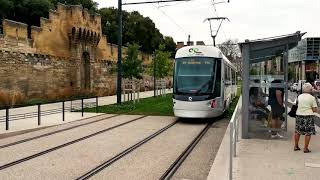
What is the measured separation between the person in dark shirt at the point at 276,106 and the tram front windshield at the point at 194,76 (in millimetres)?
4974

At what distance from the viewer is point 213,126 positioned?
16984mm

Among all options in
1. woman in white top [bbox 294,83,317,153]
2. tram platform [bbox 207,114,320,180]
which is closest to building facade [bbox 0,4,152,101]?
tram platform [bbox 207,114,320,180]

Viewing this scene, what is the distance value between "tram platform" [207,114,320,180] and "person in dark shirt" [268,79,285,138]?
54 cm

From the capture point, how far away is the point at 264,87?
12.8 meters

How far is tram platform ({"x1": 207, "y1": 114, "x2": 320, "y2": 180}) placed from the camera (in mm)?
7703

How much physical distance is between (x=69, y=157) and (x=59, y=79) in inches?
931

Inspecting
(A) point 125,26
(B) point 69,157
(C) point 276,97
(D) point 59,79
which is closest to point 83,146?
(B) point 69,157

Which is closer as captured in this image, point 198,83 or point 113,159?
point 113,159

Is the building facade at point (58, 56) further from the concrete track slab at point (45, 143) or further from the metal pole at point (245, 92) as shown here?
the metal pole at point (245, 92)

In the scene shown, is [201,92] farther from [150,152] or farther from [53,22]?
[53,22]

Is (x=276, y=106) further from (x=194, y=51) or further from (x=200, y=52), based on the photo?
(x=194, y=51)

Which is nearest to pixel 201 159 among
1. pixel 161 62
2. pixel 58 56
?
pixel 58 56

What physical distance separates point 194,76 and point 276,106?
559cm

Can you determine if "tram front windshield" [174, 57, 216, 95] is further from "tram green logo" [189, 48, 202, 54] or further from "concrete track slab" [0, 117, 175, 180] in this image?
"concrete track slab" [0, 117, 175, 180]
